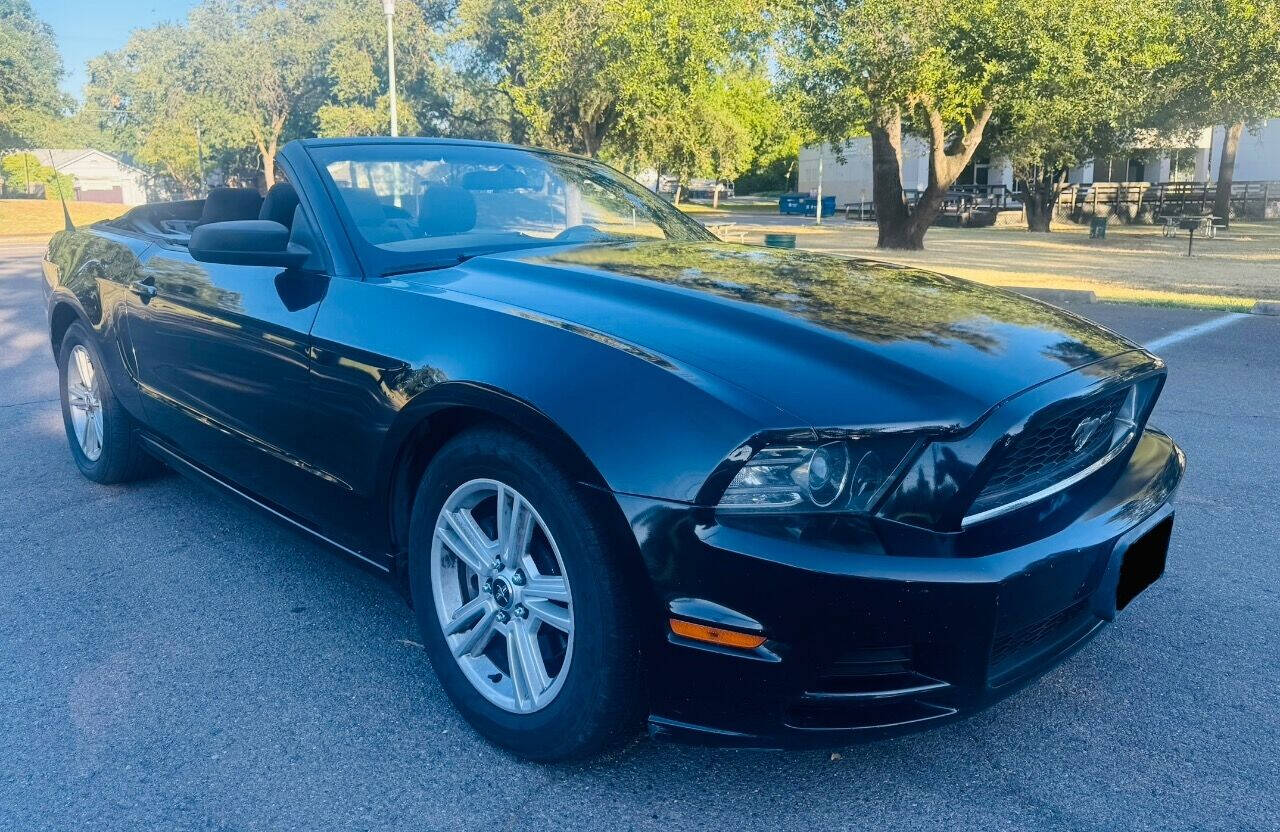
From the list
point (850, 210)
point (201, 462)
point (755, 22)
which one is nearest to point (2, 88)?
point (850, 210)

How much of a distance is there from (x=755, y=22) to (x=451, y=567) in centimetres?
2253

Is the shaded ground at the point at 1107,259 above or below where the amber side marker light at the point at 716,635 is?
below

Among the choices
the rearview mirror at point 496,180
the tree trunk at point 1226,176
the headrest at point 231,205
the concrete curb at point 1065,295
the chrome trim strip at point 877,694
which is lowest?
the concrete curb at point 1065,295

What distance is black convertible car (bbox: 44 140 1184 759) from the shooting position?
6.70ft

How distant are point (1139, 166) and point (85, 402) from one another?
181 ft

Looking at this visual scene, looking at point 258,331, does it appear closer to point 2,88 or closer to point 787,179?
point 2,88

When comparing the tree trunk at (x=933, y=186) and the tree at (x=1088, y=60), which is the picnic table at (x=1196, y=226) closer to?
the tree at (x=1088, y=60)

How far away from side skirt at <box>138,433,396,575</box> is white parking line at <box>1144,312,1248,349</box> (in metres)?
7.83

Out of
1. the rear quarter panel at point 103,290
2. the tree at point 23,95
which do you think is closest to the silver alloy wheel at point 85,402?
the rear quarter panel at point 103,290

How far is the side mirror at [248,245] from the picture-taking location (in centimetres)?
301

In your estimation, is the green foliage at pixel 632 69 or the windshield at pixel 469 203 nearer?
the windshield at pixel 469 203

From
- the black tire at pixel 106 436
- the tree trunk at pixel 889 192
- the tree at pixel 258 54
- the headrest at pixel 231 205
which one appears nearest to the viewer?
the black tire at pixel 106 436

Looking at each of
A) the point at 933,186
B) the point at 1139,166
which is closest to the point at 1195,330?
the point at 933,186

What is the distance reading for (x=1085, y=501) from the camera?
2381 mm
